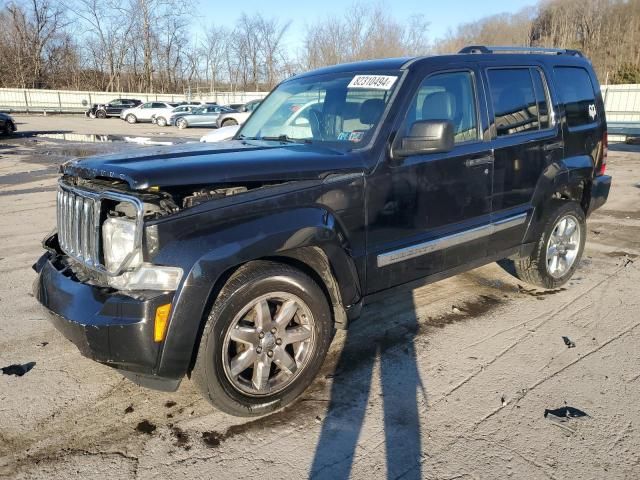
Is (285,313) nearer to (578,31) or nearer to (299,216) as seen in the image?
(299,216)

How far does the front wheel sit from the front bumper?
138 inches

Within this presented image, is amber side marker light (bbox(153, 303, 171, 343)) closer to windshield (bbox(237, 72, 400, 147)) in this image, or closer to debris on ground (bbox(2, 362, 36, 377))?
debris on ground (bbox(2, 362, 36, 377))

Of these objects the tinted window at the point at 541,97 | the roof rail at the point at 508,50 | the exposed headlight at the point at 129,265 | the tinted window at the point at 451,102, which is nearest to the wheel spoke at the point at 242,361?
the exposed headlight at the point at 129,265

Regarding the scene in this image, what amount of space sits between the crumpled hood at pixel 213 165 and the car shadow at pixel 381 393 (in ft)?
4.40

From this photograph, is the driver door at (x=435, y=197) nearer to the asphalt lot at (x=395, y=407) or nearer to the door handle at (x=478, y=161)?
the door handle at (x=478, y=161)

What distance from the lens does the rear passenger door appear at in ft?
13.4

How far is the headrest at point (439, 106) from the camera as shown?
368 cm

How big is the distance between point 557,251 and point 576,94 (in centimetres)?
152

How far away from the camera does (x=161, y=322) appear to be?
2535 mm

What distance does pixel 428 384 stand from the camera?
10.7 ft

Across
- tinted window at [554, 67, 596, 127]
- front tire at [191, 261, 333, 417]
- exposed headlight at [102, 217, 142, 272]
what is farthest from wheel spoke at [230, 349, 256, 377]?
tinted window at [554, 67, 596, 127]

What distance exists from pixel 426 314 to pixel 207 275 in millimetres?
2331

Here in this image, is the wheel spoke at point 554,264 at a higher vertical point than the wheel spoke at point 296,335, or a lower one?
lower

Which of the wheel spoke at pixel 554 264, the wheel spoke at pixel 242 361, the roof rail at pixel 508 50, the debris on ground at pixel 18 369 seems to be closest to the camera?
the wheel spoke at pixel 242 361
